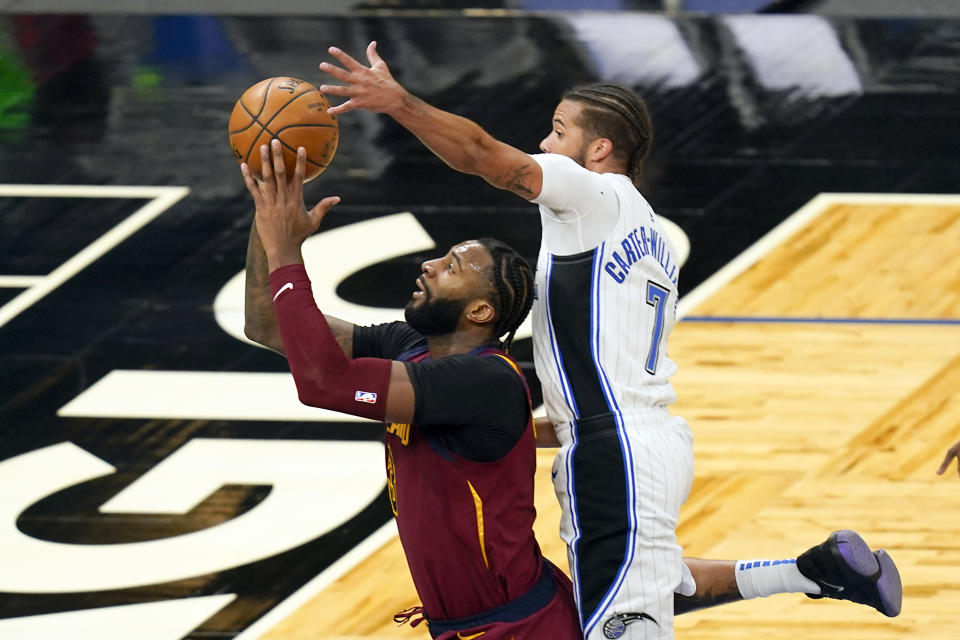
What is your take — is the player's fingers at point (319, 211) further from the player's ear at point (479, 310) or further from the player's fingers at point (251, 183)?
the player's ear at point (479, 310)

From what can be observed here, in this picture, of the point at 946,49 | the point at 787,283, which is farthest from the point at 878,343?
the point at 946,49

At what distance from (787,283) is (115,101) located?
518 centimetres

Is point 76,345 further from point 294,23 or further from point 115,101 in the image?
point 294,23

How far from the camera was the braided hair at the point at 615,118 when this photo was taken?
4.41 m

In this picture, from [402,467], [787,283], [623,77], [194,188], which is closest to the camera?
[402,467]

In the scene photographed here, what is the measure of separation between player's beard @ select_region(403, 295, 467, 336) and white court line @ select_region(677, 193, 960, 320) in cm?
409

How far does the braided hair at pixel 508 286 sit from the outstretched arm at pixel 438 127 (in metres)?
0.23

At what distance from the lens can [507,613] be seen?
4.12 metres

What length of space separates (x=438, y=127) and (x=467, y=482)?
101 cm

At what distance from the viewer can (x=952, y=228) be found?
Answer: 342 inches

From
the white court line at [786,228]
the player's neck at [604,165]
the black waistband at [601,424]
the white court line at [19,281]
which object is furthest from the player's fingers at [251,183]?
the white court line at [19,281]

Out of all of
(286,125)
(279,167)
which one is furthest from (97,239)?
(279,167)

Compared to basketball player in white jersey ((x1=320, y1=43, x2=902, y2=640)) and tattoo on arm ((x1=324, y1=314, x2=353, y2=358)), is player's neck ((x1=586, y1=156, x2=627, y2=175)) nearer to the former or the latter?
basketball player in white jersey ((x1=320, y1=43, x2=902, y2=640))

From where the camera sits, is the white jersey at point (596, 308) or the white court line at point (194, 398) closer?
the white jersey at point (596, 308)
